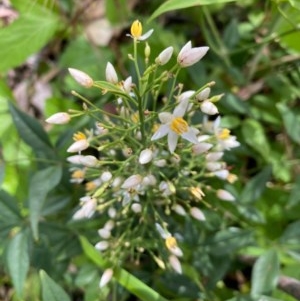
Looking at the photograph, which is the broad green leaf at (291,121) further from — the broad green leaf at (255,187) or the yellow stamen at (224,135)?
the yellow stamen at (224,135)

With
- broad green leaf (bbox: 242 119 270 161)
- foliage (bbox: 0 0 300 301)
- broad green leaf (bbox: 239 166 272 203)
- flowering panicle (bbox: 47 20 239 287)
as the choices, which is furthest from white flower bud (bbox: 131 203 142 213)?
broad green leaf (bbox: 242 119 270 161)

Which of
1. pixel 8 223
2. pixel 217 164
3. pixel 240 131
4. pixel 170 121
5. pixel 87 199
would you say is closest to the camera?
pixel 170 121

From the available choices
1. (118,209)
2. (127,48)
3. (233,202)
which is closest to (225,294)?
(233,202)

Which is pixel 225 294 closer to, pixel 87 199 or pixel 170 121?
pixel 87 199

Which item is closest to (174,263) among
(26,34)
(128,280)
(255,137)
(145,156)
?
(128,280)

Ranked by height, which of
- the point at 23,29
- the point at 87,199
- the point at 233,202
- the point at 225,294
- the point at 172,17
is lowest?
the point at 225,294

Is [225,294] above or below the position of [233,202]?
below

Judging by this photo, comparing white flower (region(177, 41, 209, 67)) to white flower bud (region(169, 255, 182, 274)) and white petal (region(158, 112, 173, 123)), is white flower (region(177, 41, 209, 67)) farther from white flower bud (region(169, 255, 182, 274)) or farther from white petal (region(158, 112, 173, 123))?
white flower bud (region(169, 255, 182, 274))

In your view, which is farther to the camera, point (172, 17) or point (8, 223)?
point (172, 17)
